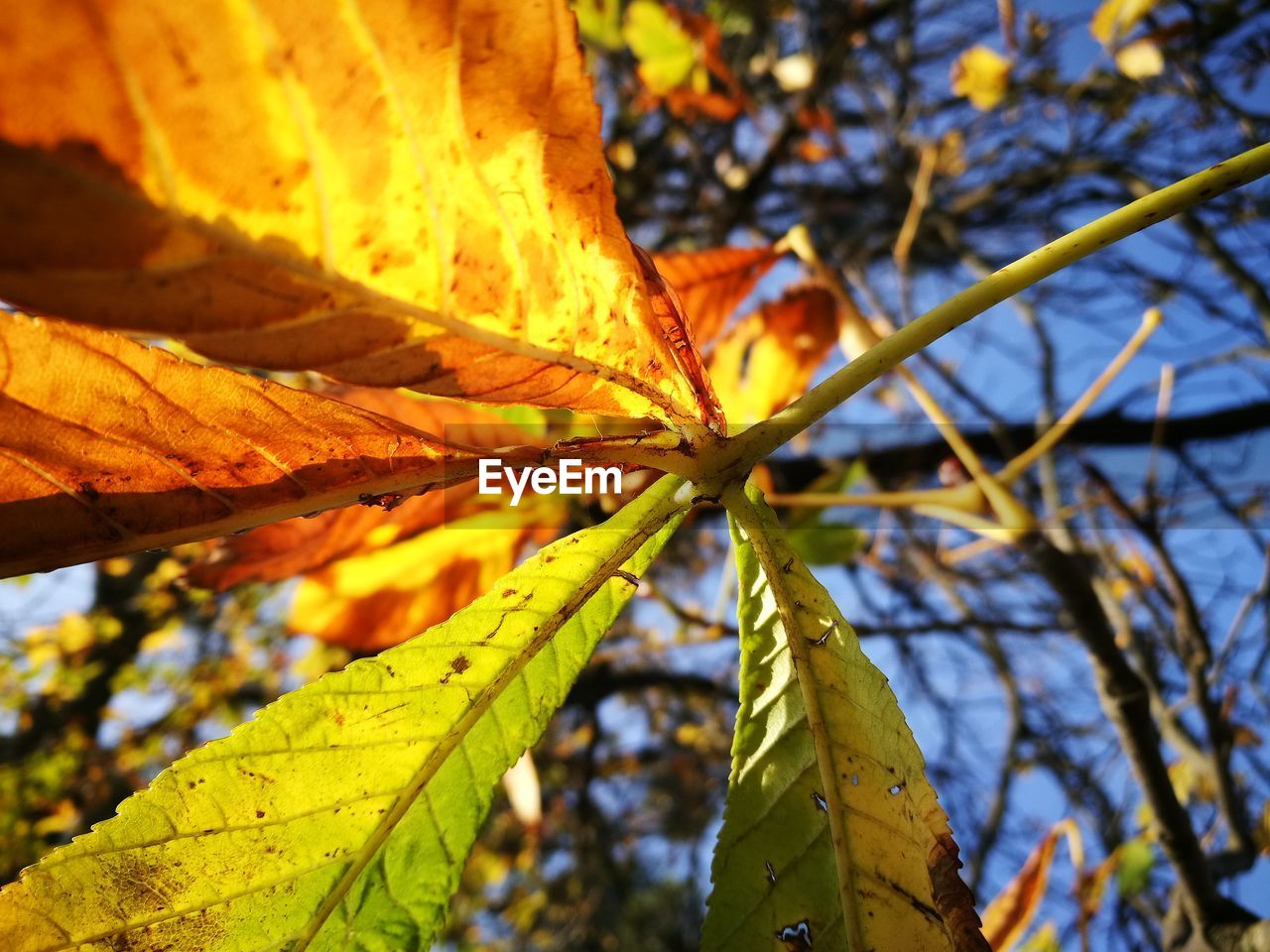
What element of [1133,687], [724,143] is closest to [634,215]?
[724,143]

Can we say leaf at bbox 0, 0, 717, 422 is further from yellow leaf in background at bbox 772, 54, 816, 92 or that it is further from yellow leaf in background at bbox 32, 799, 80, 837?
yellow leaf in background at bbox 32, 799, 80, 837

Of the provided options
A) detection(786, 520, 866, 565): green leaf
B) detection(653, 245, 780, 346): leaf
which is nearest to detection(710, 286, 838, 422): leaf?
detection(653, 245, 780, 346): leaf

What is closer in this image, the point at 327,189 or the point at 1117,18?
the point at 327,189

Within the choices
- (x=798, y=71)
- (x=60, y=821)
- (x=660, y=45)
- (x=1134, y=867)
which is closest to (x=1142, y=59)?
(x=798, y=71)

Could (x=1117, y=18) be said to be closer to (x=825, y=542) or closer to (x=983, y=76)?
(x=983, y=76)

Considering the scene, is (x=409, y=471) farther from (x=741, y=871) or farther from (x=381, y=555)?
(x=381, y=555)

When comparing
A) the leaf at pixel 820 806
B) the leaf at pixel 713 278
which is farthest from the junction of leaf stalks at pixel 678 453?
the leaf at pixel 713 278

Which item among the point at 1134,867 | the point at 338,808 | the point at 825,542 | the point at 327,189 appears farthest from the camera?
the point at 1134,867
